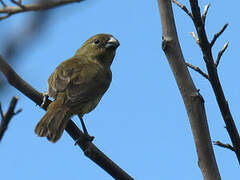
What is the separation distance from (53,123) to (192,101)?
5.11 feet

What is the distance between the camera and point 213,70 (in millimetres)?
2785

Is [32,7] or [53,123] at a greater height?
[53,123]

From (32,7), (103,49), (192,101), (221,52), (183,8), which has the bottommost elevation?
(32,7)

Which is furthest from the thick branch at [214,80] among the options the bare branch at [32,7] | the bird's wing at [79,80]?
the bird's wing at [79,80]

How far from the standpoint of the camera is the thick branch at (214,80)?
108 inches

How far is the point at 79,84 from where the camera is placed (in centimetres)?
520

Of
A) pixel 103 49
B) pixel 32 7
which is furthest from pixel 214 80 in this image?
pixel 103 49

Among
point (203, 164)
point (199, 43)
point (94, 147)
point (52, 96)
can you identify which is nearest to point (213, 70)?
point (199, 43)

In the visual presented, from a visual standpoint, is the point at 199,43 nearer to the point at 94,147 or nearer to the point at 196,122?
the point at 196,122

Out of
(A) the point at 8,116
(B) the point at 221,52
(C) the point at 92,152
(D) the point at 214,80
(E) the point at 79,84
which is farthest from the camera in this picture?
(E) the point at 79,84

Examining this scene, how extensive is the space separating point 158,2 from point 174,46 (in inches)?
14.5

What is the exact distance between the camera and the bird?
4062 mm

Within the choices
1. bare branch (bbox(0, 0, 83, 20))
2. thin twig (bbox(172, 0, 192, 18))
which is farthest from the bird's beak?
bare branch (bbox(0, 0, 83, 20))

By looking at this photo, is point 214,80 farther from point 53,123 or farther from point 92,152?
point 53,123
